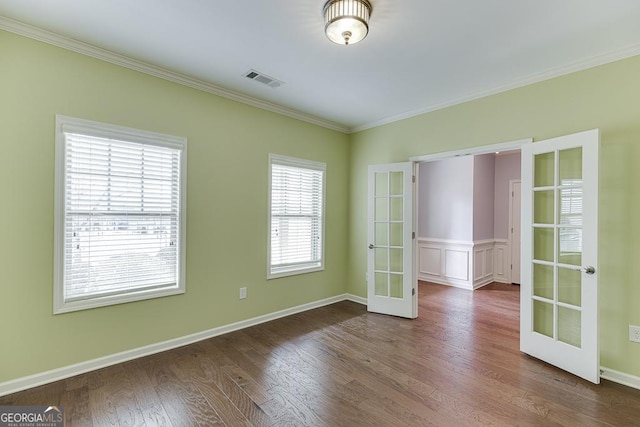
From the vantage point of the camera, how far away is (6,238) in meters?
2.16

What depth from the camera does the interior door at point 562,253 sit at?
7.77ft

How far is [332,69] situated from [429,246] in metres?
4.53

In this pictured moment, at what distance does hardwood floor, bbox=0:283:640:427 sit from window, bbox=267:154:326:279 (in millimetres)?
1009

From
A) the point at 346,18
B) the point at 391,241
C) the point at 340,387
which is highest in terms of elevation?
the point at 346,18

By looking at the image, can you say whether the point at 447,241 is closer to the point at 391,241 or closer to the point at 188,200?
the point at 391,241

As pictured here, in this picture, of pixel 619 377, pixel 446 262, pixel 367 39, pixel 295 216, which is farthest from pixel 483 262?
pixel 367 39

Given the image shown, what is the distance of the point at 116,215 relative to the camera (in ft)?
8.63

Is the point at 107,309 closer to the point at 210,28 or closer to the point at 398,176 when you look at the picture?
the point at 210,28

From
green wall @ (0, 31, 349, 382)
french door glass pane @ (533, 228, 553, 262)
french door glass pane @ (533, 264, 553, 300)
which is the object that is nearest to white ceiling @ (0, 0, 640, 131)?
green wall @ (0, 31, 349, 382)

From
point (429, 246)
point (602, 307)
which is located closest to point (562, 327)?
point (602, 307)

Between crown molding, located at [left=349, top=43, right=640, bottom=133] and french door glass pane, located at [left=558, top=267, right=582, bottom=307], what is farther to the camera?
french door glass pane, located at [left=558, top=267, right=582, bottom=307]

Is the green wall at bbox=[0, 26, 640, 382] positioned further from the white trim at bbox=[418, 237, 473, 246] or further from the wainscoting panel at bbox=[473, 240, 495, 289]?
the wainscoting panel at bbox=[473, 240, 495, 289]

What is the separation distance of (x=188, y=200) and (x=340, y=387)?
2.29 m

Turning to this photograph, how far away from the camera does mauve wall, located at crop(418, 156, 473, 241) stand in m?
5.61
